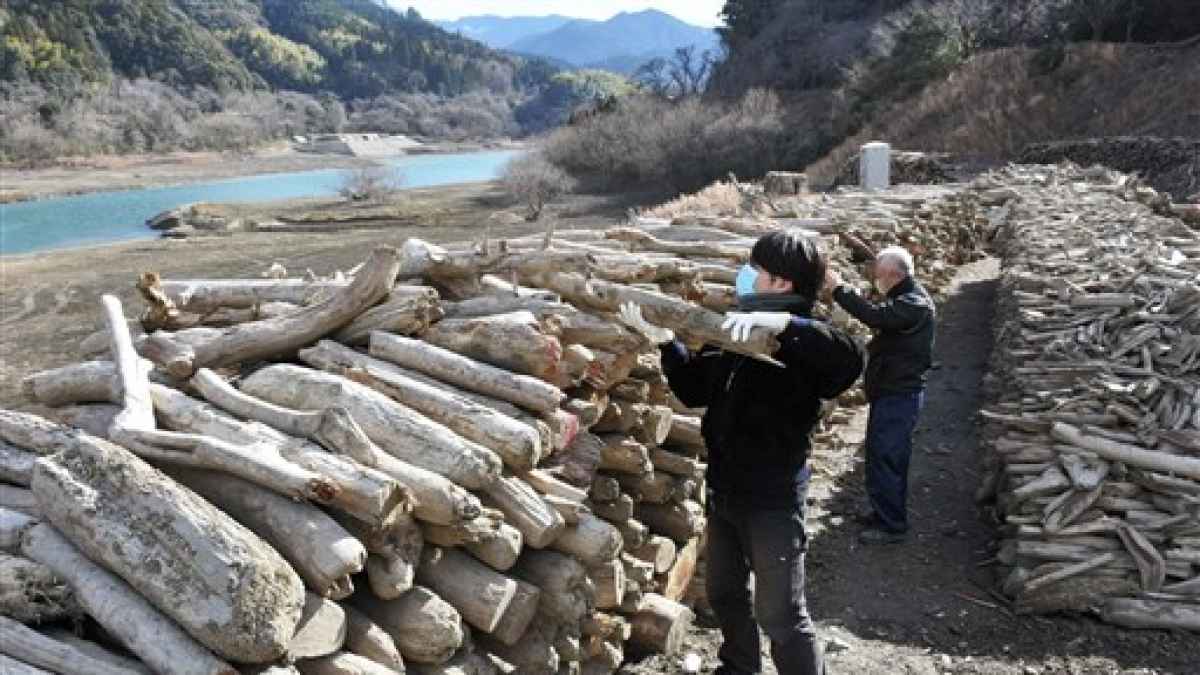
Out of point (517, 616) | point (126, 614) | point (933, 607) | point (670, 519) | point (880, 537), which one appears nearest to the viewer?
point (126, 614)

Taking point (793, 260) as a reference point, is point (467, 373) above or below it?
below

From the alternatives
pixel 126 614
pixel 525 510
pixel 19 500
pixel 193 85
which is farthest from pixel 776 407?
pixel 193 85

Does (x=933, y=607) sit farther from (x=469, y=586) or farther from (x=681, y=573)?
(x=469, y=586)

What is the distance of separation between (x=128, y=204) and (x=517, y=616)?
69.4 m

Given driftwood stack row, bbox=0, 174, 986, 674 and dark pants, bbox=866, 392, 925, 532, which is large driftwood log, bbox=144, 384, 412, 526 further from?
dark pants, bbox=866, 392, 925, 532

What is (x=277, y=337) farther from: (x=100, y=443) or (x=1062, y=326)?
(x=1062, y=326)

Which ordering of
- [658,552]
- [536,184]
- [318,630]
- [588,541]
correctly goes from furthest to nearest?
[536,184]
[658,552]
[588,541]
[318,630]

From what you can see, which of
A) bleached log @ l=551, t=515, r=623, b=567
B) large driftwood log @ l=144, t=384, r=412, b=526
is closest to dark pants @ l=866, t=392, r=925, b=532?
bleached log @ l=551, t=515, r=623, b=567

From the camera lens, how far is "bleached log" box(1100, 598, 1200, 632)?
542cm

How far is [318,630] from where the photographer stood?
126 inches

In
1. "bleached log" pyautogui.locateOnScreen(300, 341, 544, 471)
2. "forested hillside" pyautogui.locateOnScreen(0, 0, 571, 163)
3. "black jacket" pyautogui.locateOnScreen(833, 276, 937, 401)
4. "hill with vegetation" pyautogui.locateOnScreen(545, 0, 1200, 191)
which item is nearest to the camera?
"bleached log" pyautogui.locateOnScreen(300, 341, 544, 471)

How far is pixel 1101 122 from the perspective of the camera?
110ft

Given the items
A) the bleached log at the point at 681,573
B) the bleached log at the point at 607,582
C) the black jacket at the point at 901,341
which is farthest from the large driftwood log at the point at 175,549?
the black jacket at the point at 901,341

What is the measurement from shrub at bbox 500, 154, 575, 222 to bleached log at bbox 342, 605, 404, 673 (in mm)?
45269
